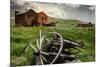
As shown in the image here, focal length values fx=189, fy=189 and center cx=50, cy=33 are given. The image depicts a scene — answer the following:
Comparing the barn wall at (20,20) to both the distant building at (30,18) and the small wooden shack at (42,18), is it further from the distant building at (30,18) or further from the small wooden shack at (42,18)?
the small wooden shack at (42,18)

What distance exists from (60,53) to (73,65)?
18cm

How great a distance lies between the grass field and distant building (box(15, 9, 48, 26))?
45 mm

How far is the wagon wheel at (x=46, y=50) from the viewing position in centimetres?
173

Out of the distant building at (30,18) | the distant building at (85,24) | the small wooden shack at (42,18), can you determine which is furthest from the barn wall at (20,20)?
the distant building at (85,24)

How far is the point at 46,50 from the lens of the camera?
1758 mm

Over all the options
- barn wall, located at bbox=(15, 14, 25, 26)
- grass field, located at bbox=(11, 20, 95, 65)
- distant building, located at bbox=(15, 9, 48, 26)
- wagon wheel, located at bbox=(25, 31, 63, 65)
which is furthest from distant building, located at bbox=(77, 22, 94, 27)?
barn wall, located at bbox=(15, 14, 25, 26)

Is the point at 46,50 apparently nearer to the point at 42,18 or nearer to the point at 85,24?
the point at 42,18

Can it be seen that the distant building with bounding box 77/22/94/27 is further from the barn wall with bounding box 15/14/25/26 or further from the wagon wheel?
the barn wall with bounding box 15/14/25/26

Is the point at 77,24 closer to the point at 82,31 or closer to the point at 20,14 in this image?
the point at 82,31

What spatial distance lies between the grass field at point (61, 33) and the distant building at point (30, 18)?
1.8 inches
